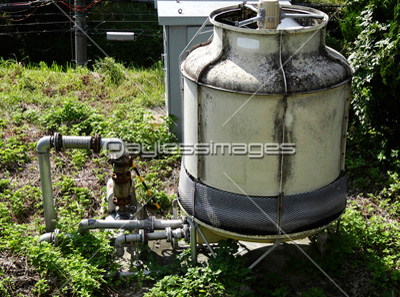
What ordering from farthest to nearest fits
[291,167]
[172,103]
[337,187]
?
[172,103] → [337,187] → [291,167]

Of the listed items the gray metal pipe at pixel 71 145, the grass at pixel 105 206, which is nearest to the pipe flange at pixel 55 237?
the grass at pixel 105 206

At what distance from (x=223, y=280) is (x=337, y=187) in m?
1.50

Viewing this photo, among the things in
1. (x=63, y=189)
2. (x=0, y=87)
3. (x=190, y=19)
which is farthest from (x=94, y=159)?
(x=0, y=87)

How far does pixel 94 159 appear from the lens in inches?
317

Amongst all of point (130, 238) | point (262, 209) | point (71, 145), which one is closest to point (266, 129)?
point (262, 209)

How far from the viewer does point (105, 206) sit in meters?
6.96

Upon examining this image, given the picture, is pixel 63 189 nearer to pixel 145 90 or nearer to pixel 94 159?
pixel 94 159

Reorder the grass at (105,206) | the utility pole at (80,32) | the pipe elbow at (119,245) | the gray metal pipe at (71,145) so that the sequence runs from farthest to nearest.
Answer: the utility pole at (80,32)
the gray metal pipe at (71,145)
the pipe elbow at (119,245)
the grass at (105,206)

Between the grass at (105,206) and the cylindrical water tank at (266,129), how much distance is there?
0.69 metres

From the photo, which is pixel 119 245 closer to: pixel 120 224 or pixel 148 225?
pixel 120 224

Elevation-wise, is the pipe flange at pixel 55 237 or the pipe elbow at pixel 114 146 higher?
the pipe elbow at pixel 114 146

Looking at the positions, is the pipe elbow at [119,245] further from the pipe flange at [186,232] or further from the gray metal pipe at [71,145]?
the gray metal pipe at [71,145]

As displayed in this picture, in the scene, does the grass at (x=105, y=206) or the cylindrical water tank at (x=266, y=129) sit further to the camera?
the grass at (x=105, y=206)

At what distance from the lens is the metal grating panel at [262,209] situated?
515 cm
